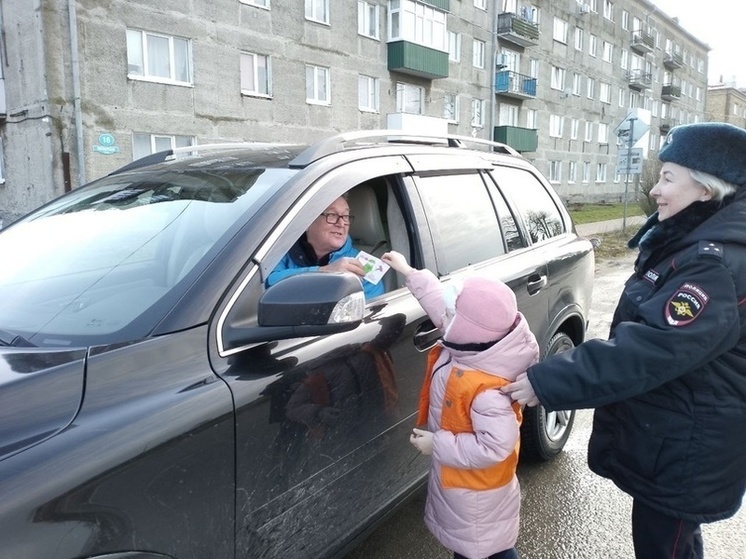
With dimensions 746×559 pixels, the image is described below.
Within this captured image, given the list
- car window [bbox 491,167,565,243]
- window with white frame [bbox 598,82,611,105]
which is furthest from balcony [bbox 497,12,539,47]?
car window [bbox 491,167,565,243]

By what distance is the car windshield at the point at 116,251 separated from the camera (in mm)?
1637

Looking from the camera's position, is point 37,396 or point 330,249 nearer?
point 37,396

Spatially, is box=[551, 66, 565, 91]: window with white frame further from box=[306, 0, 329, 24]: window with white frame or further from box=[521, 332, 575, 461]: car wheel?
box=[521, 332, 575, 461]: car wheel

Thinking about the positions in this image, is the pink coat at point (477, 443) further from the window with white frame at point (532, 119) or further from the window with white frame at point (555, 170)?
the window with white frame at point (555, 170)

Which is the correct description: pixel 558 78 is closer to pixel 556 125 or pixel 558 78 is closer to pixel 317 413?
pixel 556 125

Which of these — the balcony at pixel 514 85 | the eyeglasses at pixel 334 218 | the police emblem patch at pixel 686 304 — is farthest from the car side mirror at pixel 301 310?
the balcony at pixel 514 85

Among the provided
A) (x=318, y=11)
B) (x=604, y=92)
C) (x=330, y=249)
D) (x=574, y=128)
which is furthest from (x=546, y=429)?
(x=604, y=92)

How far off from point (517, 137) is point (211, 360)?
94.4 feet

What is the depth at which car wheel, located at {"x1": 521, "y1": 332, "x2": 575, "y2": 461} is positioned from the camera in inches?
128

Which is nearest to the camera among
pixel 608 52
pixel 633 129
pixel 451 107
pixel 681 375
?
pixel 681 375

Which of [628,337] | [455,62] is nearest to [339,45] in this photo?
[455,62]

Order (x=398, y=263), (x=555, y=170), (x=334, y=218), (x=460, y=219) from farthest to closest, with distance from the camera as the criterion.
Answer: (x=555, y=170)
(x=460, y=219)
(x=334, y=218)
(x=398, y=263)

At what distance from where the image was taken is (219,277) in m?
1.63

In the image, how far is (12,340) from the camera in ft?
5.25
